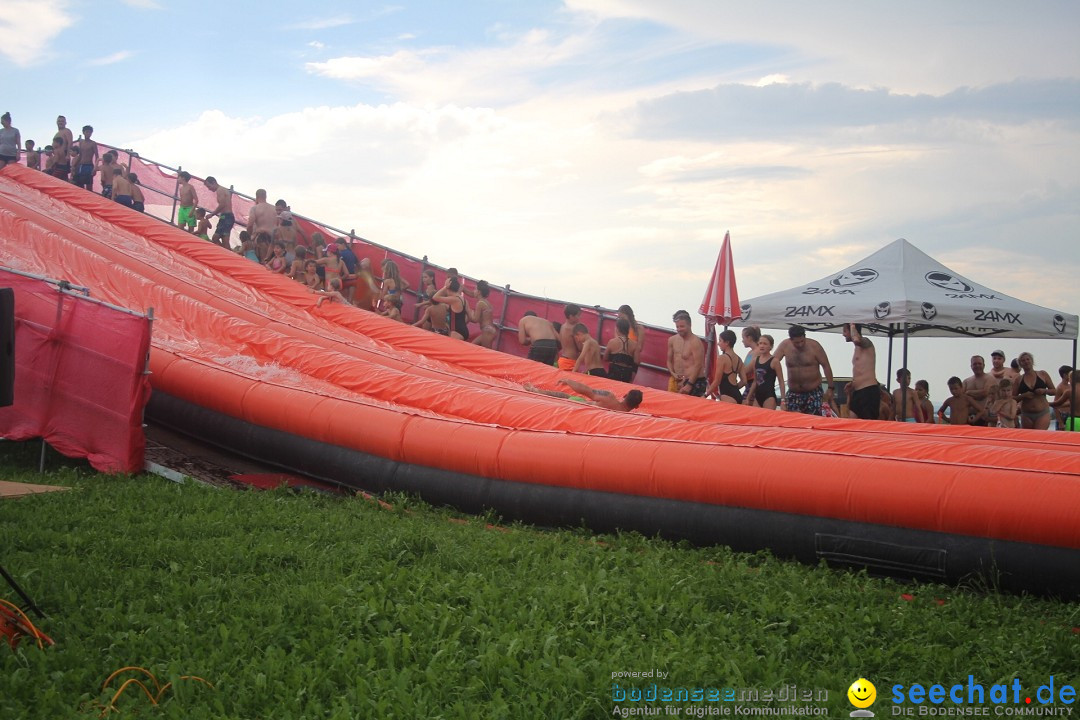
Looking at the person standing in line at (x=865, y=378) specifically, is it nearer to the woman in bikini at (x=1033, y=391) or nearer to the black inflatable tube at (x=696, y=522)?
the woman in bikini at (x=1033, y=391)

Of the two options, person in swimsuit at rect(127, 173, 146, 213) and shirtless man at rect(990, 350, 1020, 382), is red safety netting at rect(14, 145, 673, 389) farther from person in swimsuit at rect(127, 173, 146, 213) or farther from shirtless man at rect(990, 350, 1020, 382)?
shirtless man at rect(990, 350, 1020, 382)

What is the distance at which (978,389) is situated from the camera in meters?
11.3

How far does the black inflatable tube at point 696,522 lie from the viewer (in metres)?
4.59

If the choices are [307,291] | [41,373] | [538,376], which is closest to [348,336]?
[307,291]

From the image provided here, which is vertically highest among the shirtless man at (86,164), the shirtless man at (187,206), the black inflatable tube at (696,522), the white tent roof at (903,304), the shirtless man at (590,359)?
the shirtless man at (86,164)

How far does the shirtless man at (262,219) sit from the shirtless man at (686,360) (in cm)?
739

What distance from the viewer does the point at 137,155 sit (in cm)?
1814

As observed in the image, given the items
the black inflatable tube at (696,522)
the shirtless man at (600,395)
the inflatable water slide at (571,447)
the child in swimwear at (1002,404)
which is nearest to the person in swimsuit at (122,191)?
the inflatable water slide at (571,447)

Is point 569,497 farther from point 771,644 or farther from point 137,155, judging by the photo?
point 137,155

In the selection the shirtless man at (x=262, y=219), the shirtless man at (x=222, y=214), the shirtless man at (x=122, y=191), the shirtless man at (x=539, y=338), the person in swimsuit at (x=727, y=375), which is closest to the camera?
the person in swimsuit at (x=727, y=375)

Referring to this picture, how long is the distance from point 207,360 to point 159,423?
68cm

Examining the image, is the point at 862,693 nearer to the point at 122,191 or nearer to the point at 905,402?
the point at 905,402

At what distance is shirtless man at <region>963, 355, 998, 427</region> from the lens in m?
11.2

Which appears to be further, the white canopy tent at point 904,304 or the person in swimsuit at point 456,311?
the person in swimsuit at point 456,311
